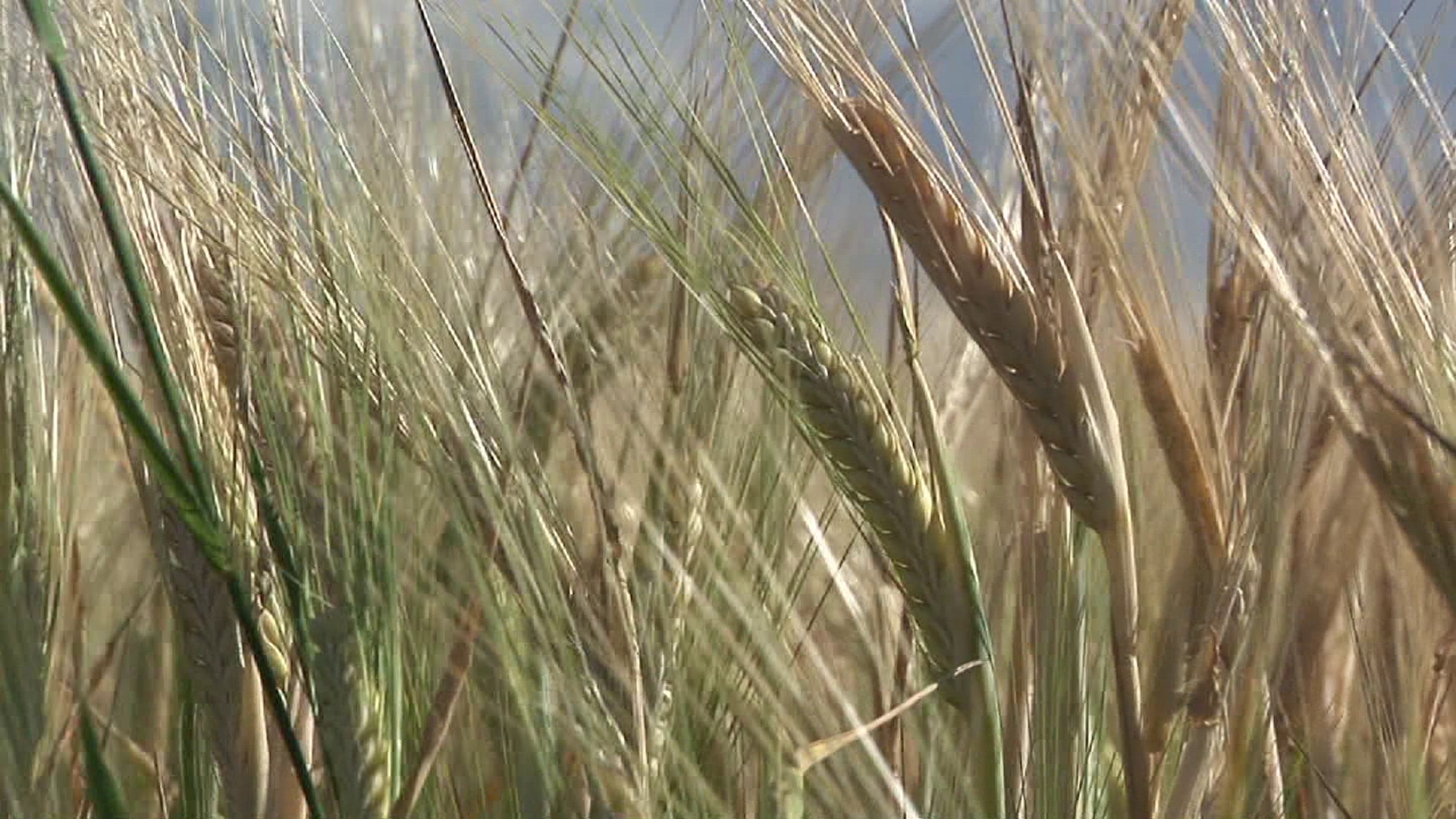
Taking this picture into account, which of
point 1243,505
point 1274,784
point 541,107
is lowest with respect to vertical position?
Result: point 1274,784

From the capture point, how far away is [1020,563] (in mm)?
874

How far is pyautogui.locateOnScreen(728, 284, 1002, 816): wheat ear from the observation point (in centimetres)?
69

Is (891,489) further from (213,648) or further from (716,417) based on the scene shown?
(213,648)

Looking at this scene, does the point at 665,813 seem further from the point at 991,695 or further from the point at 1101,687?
the point at 1101,687

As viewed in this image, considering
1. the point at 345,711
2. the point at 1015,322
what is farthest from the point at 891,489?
the point at 345,711

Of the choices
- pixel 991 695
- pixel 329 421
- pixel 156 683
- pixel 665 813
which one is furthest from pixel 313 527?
pixel 156 683

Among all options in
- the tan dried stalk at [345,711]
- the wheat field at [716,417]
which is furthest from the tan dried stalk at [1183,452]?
the tan dried stalk at [345,711]

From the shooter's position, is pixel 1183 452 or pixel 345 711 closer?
pixel 345 711

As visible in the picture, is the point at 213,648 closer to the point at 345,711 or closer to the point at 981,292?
the point at 345,711

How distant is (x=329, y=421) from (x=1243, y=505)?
381 millimetres

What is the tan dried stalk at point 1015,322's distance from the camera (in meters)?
0.70

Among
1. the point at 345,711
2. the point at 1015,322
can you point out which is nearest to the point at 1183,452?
the point at 1015,322

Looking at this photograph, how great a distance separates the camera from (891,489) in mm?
695

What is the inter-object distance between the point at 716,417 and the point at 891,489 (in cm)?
11
